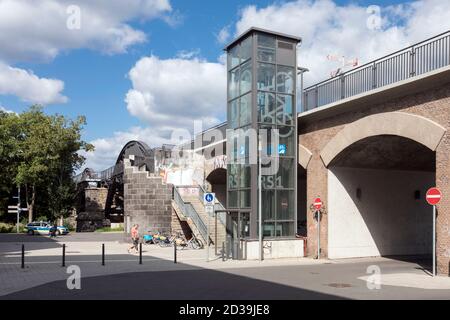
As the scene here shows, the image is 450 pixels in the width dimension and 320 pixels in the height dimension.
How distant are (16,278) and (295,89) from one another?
1392 centimetres

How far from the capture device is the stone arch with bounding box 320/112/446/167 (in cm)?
1650

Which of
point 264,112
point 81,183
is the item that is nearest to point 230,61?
point 264,112

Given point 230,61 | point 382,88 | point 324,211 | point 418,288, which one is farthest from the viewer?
point 230,61

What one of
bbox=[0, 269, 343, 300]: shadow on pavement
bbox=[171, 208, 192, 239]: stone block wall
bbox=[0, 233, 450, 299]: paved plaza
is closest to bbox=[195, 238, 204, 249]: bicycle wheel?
bbox=[171, 208, 192, 239]: stone block wall

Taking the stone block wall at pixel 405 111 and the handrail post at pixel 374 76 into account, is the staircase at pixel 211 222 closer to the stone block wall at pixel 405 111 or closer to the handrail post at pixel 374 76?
the stone block wall at pixel 405 111

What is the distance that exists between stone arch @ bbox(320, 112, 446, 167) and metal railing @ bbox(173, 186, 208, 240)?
9434 millimetres

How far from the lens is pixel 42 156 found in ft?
190

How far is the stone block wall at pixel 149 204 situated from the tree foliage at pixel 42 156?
84.0 ft

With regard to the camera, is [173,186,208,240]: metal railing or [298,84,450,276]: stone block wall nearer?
[298,84,450,276]: stone block wall

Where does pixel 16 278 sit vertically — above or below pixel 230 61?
below

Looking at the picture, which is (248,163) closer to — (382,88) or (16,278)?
(382,88)

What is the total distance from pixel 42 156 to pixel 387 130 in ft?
156

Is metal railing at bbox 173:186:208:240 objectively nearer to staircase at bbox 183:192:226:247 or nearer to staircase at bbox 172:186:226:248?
staircase at bbox 172:186:226:248
